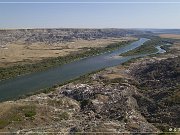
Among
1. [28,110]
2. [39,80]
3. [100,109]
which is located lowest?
[39,80]

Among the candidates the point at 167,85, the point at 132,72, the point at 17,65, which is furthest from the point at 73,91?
the point at 17,65

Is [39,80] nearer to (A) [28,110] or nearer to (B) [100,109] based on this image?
(A) [28,110]

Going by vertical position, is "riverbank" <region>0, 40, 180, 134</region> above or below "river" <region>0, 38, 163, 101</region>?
above

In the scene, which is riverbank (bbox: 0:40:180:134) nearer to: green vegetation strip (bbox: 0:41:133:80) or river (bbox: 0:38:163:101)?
river (bbox: 0:38:163:101)

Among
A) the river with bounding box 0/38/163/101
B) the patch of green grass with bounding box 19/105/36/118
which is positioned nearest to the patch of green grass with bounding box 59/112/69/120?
the patch of green grass with bounding box 19/105/36/118

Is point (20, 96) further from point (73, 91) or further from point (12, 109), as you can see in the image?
point (12, 109)

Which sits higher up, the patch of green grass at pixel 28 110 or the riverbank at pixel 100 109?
the patch of green grass at pixel 28 110

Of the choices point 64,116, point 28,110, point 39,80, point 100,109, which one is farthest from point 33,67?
point 64,116

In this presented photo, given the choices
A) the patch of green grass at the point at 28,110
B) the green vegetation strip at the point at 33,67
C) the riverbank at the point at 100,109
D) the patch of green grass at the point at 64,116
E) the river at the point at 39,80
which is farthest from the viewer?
the green vegetation strip at the point at 33,67

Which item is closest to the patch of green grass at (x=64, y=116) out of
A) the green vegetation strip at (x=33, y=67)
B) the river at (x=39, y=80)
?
the river at (x=39, y=80)

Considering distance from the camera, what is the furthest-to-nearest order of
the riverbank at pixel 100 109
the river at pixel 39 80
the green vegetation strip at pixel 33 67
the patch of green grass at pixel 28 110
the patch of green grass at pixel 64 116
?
the green vegetation strip at pixel 33 67 → the river at pixel 39 80 → the patch of green grass at pixel 64 116 → the patch of green grass at pixel 28 110 → the riverbank at pixel 100 109

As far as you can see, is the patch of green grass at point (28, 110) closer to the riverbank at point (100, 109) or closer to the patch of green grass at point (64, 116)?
the riverbank at point (100, 109)

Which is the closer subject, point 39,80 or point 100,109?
point 100,109
